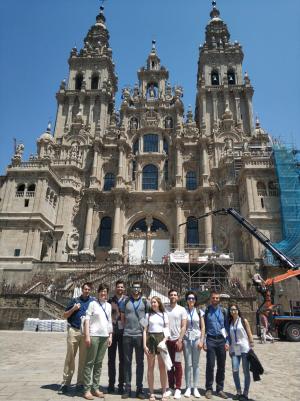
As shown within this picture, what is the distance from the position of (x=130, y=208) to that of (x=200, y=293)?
1709 centimetres

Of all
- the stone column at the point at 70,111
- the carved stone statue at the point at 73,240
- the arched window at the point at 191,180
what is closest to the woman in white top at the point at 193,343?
Result: the carved stone statue at the point at 73,240

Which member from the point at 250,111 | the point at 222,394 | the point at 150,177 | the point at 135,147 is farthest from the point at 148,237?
the point at 222,394

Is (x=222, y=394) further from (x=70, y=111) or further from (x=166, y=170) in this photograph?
(x=70, y=111)

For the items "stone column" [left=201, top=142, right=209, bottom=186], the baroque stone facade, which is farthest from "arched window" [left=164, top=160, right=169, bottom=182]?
"stone column" [left=201, top=142, right=209, bottom=186]

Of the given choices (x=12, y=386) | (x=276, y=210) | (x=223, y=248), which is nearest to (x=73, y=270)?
(x=223, y=248)

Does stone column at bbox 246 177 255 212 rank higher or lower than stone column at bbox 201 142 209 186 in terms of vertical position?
lower

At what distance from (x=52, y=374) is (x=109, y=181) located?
105ft

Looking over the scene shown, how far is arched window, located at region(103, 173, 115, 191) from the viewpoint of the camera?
127 ft

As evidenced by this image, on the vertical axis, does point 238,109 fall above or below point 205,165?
above

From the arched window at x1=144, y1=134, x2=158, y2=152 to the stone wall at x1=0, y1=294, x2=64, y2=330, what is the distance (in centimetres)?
2489

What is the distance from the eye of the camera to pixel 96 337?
6.28m

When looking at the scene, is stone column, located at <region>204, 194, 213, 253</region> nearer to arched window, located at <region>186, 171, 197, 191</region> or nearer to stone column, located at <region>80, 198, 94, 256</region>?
arched window, located at <region>186, 171, 197, 191</region>

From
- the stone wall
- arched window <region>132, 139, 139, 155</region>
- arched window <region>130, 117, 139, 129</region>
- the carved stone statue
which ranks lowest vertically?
the stone wall

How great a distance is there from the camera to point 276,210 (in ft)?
94.0
